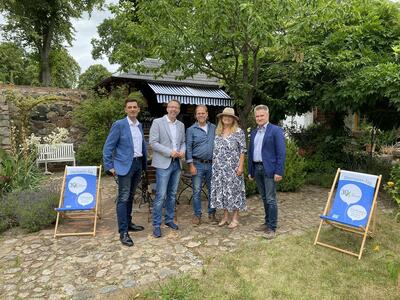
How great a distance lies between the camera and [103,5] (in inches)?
952

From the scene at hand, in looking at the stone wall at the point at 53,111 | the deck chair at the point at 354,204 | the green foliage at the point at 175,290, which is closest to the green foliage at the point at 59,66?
the stone wall at the point at 53,111

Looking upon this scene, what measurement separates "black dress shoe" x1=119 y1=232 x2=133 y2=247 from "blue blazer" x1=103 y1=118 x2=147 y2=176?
0.89m

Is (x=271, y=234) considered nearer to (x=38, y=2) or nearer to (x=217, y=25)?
(x=217, y=25)

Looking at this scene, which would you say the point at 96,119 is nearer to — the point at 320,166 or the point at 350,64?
the point at 320,166

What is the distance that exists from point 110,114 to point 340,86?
21.3 ft

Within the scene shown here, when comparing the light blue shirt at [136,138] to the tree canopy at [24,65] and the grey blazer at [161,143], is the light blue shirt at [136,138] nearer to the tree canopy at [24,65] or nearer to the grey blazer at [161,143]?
the grey blazer at [161,143]

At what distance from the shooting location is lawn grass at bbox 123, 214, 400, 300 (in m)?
3.44

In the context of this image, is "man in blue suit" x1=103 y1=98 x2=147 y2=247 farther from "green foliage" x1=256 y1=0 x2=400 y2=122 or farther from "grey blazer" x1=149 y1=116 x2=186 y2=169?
"green foliage" x1=256 y1=0 x2=400 y2=122

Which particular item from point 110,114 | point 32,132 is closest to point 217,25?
point 110,114

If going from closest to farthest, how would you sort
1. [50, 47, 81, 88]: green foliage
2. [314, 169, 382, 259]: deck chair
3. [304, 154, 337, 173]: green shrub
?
[314, 169, 382, 259]: deck chair → [304, 154, 337, 173]: green shrub → [50, 47, 81, 88]: green foliage

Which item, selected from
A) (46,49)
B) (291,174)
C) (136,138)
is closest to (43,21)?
(46,49)

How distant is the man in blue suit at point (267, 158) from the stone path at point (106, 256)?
0.50 meters

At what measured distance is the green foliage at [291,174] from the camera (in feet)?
25.7

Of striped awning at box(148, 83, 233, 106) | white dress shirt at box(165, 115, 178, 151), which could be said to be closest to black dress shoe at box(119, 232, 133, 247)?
white dress shirt at box(165, 115, 178, 151)
